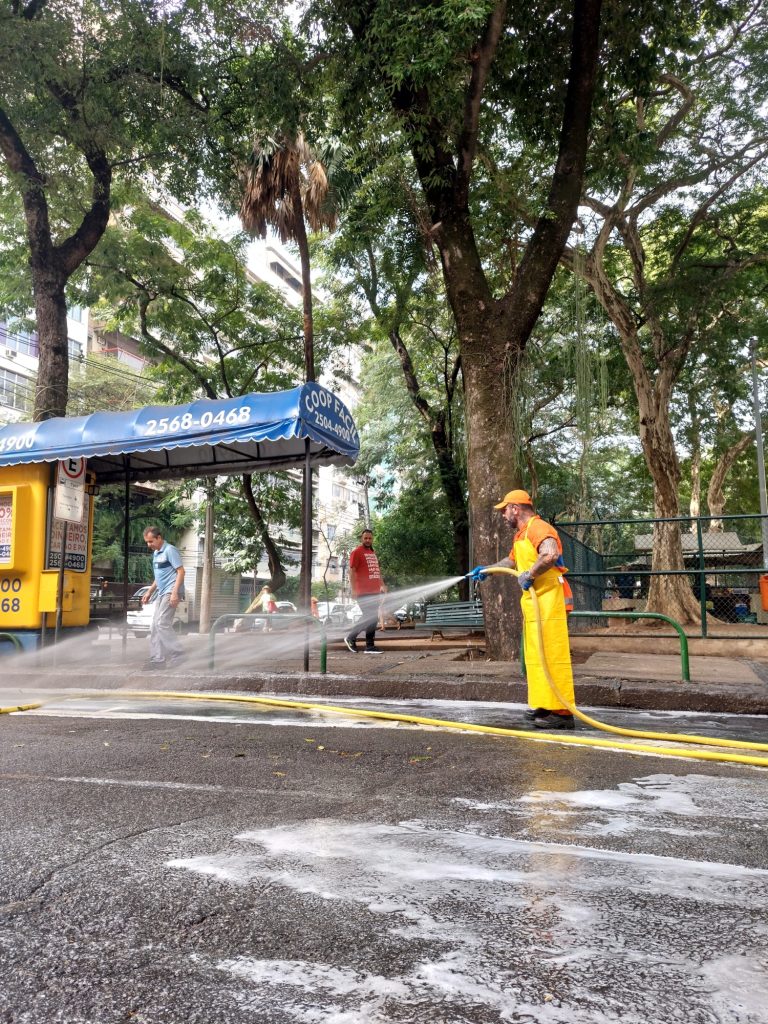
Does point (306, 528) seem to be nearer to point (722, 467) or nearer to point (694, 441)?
point (694, 441)

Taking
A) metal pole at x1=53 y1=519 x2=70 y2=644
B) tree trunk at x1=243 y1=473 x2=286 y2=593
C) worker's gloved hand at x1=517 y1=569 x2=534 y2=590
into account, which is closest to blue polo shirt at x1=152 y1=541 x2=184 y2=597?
metal pole at x1=53 y1=519 x2=70 y2=644

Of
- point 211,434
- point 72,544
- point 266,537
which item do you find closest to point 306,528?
point 211,434

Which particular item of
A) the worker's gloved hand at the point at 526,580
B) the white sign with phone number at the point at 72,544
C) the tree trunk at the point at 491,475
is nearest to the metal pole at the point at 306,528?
the tree trunk at the point at 491,475

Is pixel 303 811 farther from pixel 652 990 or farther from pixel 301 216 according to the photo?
pixel 301 216

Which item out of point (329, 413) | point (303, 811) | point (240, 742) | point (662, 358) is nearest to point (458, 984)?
point (303, 811)

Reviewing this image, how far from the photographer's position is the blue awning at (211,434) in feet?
28.1

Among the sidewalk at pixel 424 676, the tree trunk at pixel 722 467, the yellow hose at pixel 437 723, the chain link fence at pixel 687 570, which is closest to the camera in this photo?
the yellow hose at pixel 437 723

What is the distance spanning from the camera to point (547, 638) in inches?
221

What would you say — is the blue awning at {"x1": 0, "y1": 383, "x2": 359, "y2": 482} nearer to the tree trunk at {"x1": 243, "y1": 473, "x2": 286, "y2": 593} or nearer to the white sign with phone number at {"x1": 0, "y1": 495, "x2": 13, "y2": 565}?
the white sign with phone number at {"x1": 0, "y1": 495, "x2": 13, "y2": 565}

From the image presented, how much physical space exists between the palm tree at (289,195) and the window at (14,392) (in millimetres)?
18022

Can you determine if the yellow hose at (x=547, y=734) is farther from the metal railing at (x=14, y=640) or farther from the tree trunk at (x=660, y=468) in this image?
the tree trunk at (x=660, y=468)

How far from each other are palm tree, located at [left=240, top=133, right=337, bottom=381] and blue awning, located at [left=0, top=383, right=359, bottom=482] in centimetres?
733

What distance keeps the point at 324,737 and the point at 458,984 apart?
11.2 feet

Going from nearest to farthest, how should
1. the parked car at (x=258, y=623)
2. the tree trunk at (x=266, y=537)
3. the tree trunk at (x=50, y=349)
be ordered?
the tree trunk at (x=50, y=349)
the parked car at (x=258, y=623)
the tree trunk at (x=266, y=537)
